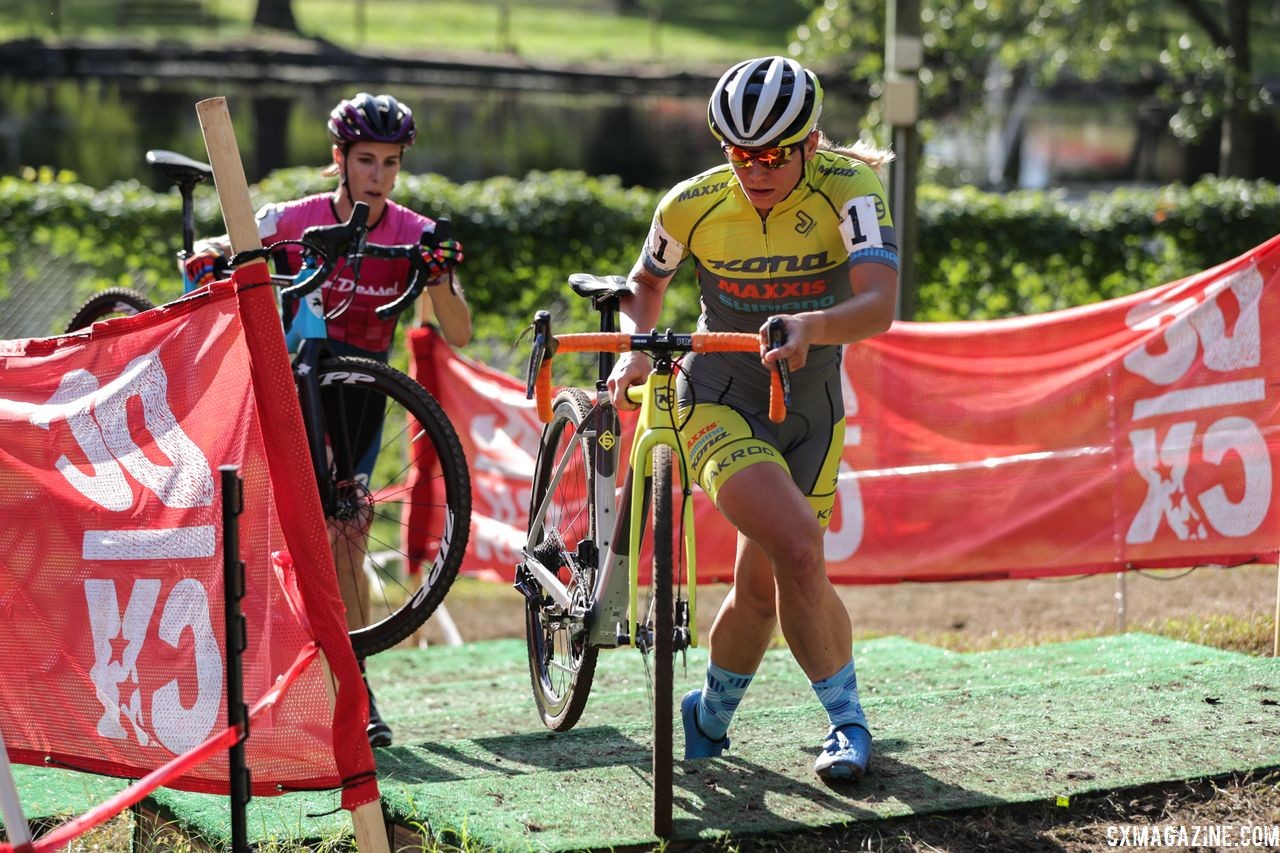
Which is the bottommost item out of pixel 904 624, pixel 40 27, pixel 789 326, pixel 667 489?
pixel 904 624

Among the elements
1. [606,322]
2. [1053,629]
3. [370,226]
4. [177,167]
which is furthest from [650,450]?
[1053,629]

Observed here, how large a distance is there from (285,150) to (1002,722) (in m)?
25.3

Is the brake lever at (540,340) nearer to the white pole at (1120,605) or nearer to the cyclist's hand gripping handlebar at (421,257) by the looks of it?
the cyclist's hand gripping handlebar at (421,257)

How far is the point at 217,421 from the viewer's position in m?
3.80

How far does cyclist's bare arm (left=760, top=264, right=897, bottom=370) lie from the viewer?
12.8ft

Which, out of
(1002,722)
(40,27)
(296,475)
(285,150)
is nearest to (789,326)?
(296,475)

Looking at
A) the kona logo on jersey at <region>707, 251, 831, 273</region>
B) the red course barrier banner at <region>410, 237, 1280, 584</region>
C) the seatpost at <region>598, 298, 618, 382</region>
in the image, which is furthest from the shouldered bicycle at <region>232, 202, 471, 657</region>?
the red course barrier banner at <region>410, 237, 1280, 584</region>

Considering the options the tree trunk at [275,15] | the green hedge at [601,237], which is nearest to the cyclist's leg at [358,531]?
the green hedge at [601,237]

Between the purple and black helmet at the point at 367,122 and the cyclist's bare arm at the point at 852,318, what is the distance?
2015 millimetres

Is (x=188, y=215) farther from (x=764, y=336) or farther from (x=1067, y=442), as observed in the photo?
(x=1067, y=442)

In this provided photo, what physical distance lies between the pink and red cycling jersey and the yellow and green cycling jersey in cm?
131

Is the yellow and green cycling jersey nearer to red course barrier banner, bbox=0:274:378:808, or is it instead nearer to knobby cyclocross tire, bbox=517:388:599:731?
knobby cyclocross tire, bbox=517:388:599:731

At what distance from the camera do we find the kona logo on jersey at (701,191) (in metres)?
4.45

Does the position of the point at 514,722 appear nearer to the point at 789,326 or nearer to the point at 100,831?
the point at 100,831
